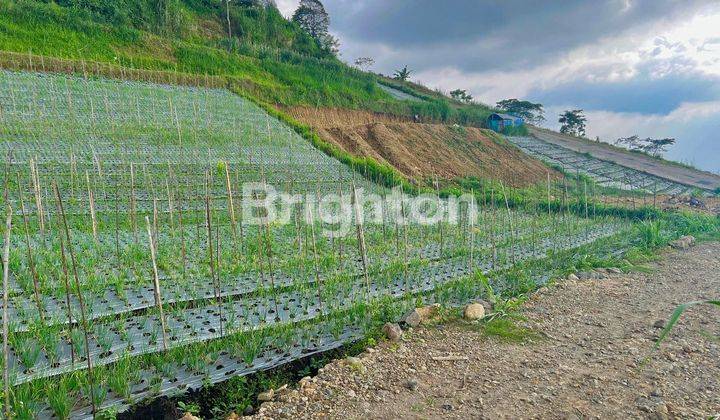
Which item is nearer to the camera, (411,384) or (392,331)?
(411,384)

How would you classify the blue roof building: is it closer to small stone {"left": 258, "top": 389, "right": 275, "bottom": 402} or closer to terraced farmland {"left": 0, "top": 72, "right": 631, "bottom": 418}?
terraced farmland {"left": 0, "top": 72, "right": 631, "bottom": 418}

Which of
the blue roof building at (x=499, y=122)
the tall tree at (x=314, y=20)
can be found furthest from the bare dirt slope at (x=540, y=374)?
the tall tree at (x=314, y=20)

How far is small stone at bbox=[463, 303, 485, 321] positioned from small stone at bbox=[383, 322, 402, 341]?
0.78 m

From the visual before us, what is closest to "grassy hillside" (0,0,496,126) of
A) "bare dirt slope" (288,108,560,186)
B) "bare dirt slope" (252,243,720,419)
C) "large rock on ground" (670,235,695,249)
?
"bare dirt slope" (288,108,560,186)

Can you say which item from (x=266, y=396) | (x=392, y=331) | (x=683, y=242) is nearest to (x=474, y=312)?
(x=392, y=331)

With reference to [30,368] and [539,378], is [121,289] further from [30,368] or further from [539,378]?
[539,378]

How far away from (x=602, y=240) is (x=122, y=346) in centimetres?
767

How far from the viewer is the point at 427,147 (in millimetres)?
18688

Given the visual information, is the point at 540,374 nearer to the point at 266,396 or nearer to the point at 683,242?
the point at 266,396

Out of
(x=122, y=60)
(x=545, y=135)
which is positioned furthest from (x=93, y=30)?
(x=545, y=135)

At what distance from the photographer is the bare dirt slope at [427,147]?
16656mm

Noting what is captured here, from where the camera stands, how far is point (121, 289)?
14.3ft

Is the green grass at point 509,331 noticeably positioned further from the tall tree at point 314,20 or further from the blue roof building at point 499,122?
the tall tree at point 314,20

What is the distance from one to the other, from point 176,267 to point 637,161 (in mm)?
26391
